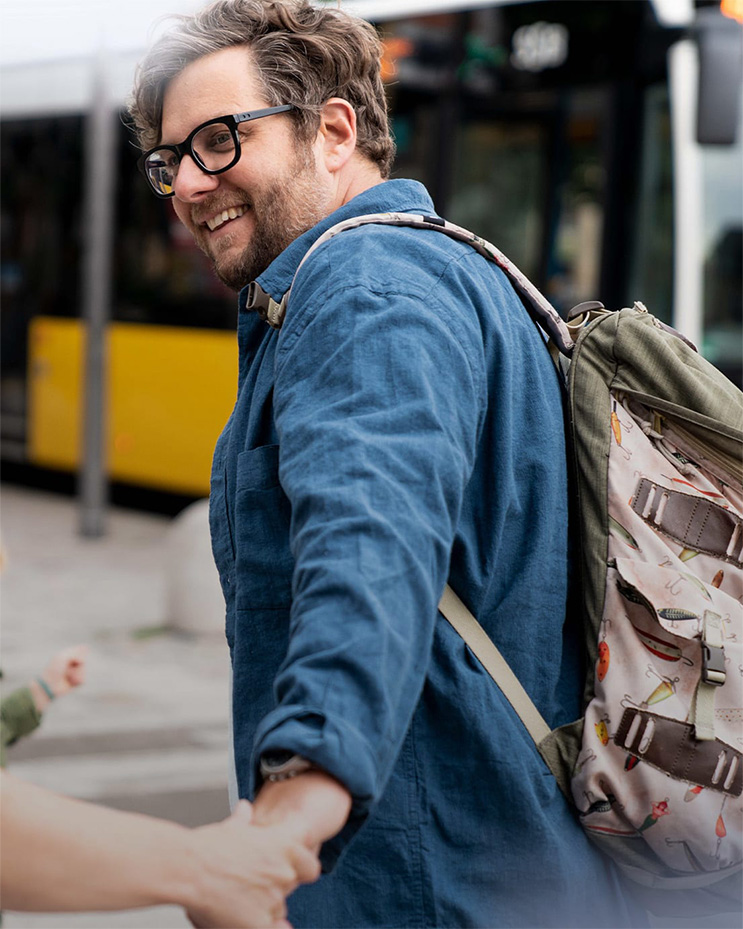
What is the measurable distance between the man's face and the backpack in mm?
177

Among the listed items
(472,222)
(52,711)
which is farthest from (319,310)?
(472,222)

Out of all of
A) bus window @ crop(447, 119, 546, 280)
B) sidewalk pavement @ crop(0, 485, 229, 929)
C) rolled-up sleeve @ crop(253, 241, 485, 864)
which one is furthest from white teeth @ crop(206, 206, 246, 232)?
bus window @ crop(447, 119, 546, 280)

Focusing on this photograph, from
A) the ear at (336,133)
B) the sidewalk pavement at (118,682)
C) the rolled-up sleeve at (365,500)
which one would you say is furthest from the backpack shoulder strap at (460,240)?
the sidewalk pavement at (118,682)

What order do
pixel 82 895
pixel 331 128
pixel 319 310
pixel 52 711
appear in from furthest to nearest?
pixel 52 711, pixel 331 128, pixel 319 310, pixel 82 895

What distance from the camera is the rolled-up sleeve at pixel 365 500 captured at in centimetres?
A: 119

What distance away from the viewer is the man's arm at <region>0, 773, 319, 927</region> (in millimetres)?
1116

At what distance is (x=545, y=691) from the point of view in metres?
1.60

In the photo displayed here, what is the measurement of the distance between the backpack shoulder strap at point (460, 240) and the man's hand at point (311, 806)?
2.10 feet

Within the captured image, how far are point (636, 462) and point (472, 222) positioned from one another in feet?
22.0

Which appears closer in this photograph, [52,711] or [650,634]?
[650,634]

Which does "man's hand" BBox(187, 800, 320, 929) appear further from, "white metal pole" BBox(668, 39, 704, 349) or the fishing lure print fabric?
"white metal pole" BBox(668, 39, 704, 349)

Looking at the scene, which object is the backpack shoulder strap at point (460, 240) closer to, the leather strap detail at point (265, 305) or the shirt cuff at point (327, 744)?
the leather strap detail at point (265, 305)

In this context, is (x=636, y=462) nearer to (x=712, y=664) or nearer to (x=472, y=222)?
(x=712, y=664)

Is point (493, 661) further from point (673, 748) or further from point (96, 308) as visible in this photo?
point (96, 308)
